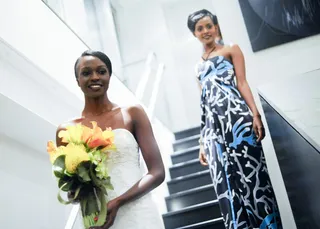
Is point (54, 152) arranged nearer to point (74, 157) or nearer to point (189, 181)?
point (74, 157)

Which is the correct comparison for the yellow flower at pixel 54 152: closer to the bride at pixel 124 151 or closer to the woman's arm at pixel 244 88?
the bride at pixel 124 151

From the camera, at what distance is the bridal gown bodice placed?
102cm

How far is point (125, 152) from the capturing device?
3.65 ft

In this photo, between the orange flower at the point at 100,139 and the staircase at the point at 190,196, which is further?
the staircase at the point at 190,196

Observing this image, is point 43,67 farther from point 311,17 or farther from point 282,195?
point 311,17

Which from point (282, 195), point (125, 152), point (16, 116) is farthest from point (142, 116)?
point (282, 195)

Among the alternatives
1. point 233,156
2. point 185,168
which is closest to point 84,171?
point 233,156

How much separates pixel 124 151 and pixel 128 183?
4.2 inches

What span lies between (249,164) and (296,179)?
0.55m

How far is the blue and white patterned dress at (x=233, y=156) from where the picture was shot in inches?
61.1

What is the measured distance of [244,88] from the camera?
1751 millimetres

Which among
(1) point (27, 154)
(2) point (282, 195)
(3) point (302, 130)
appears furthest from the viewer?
(1) point (27, 154)

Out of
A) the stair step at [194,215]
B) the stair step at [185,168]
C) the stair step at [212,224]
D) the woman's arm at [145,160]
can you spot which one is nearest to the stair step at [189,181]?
the stair step at [185,168]

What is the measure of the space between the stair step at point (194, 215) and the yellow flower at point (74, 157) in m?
1.98
